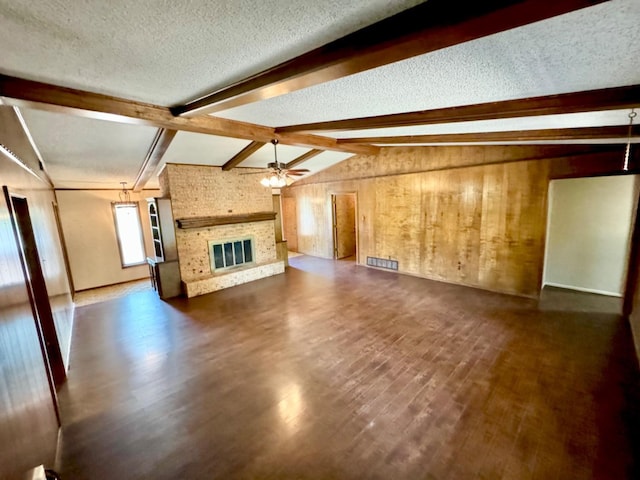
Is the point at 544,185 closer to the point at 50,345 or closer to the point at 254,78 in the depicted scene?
the point at 254,78

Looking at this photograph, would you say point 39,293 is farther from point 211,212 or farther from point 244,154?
point 244,154

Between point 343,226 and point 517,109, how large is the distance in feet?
21.4

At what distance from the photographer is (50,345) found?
286 centimetres

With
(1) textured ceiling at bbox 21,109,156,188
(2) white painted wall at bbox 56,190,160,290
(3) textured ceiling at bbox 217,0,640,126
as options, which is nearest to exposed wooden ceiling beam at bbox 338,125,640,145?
(3) textured ceiling at bbox 217,0,640,126

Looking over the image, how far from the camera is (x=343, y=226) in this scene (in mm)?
8656

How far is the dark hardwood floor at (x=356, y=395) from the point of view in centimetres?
195

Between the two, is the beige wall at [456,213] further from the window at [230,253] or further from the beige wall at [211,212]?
the window at [230,253]

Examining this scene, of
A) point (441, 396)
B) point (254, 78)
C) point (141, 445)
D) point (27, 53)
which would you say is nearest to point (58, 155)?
point (27, 53)

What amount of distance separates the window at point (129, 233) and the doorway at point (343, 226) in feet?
18.7

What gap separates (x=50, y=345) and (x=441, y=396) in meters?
4.09

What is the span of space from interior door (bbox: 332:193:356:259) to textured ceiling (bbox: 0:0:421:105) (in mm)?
6494

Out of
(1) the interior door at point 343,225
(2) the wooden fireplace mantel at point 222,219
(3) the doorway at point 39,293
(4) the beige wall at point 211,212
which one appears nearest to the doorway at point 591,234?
(1) the interior door at point 343,225

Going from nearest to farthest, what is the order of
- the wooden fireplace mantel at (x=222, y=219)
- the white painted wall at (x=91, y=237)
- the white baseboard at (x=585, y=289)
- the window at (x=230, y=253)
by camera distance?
the white baseboard at (x=585, y=289) < the wooden fireplace mantel at (x=222, y=219) < the window at (x=230, y=253) < the white painted wall at (x=91, y=237)

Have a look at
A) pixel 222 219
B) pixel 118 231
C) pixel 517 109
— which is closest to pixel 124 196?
pixel 118 231
